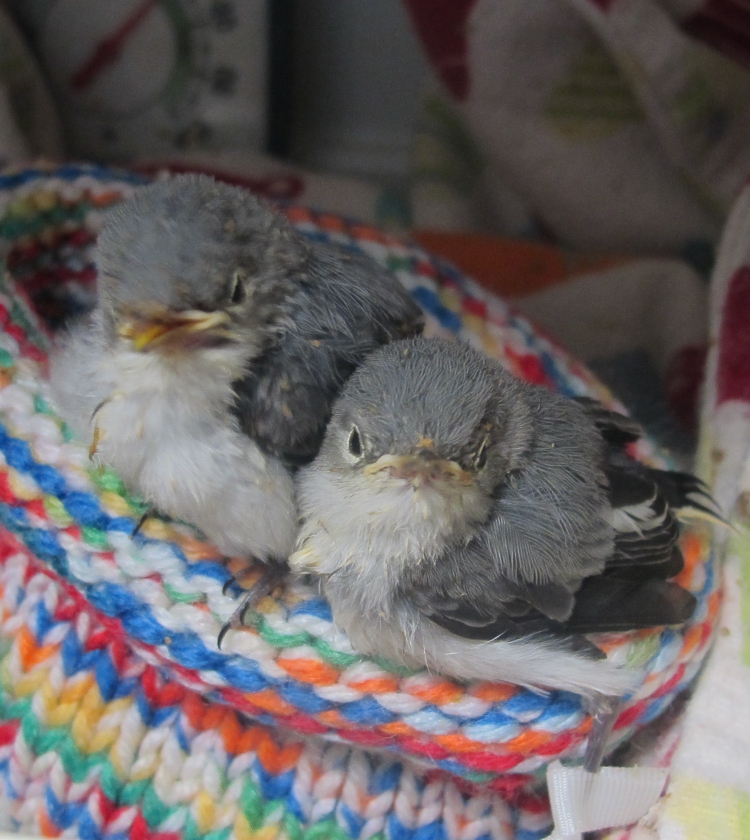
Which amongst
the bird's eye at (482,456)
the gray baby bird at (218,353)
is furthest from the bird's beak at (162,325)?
the bird's eye at (482,456)

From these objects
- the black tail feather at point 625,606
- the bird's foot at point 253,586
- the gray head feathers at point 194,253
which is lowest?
the black tail feather at point 625,606

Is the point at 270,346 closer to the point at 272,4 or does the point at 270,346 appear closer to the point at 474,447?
the point at 474,447

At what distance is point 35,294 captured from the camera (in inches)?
37.8

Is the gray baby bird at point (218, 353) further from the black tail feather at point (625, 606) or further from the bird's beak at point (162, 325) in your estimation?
the black tail feather at point (625, 606)

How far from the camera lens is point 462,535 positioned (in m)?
0.62

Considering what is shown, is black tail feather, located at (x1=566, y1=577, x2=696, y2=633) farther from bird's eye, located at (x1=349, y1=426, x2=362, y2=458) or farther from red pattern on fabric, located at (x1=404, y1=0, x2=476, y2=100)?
red pattern on fabric, located at (x1=404, y1=0, x2=476, y2=100)

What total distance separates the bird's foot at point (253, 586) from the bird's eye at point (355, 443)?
142 mm

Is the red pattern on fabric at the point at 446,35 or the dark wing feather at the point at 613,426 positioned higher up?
the red pattern on fabric at the point at 446,35

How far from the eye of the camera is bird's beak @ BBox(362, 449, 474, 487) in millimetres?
562

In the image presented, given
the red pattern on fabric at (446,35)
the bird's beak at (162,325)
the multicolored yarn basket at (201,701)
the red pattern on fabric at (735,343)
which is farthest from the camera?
the red pattern on fabric at (446,35)

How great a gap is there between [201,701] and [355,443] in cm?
31

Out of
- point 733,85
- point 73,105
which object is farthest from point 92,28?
point 733,85

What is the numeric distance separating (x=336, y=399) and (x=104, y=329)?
0.19 metres

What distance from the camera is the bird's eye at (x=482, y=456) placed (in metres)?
0.60
